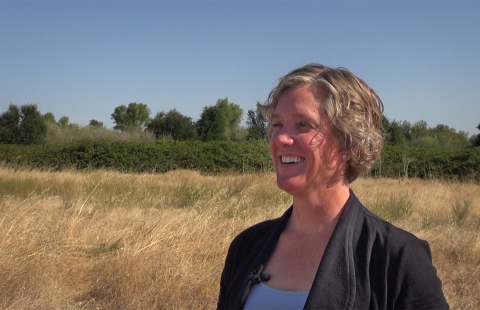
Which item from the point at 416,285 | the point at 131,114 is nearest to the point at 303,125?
the point at 416,285

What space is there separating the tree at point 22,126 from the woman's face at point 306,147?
113ft

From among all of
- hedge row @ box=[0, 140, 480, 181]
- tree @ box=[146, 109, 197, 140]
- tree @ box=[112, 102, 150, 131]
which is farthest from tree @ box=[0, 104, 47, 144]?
tree @ box=[112, 102, 150, 131]

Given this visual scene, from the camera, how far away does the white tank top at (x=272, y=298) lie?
5.35ft

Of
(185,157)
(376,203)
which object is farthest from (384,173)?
(376,203)

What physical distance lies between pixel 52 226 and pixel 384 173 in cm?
1707

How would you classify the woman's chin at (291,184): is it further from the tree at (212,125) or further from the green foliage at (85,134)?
the tree at (212,125)

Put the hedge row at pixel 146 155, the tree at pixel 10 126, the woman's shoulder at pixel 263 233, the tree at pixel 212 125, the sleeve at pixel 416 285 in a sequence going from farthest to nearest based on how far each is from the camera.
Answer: the tree at pixel 212 125, the tree at pixel 10 126, the hedge row at pixel 146 155, the woman's shoulder at pixel 263 233, the sleeve at pixel 416 285

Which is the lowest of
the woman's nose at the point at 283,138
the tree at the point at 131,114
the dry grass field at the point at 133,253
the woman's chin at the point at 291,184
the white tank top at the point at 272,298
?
the dry grass field at the point at 133,253

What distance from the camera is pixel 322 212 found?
172cm

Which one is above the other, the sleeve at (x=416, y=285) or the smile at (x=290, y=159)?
the smile at (x=290, y=159)

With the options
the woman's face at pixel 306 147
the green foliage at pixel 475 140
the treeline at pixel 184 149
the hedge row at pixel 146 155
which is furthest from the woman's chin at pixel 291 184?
the green foliage at pixel 475 140

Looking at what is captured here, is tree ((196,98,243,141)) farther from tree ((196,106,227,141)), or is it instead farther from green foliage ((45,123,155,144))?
green foliage ((45,123,155,144))

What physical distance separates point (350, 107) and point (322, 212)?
1.25 ft

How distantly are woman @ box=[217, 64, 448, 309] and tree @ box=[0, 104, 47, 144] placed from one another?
34.5 m
